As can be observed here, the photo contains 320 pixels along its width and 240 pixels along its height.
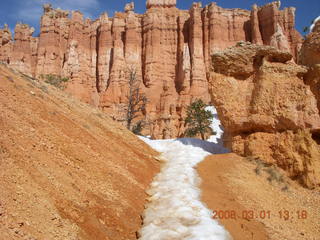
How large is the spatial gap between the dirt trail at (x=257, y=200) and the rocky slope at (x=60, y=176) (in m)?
1.87

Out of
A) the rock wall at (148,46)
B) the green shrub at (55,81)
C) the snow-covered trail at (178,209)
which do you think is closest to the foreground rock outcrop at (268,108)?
the snow-covered trail at (178,209)

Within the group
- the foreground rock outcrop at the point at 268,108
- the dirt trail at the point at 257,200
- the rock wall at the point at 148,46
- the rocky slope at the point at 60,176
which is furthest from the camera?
the rock wall at the point at 148,46

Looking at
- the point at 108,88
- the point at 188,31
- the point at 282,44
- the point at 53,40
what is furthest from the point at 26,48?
the point at 282,44

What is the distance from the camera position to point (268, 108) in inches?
428

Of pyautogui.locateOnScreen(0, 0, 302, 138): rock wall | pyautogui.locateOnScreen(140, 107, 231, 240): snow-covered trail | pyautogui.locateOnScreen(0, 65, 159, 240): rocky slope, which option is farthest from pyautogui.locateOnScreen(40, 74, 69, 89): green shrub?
pyautogui.locateOnScreen(140, 107, 231, 240): snow-covered trail

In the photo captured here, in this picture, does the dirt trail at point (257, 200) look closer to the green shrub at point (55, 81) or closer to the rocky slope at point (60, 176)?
the rocky slope at point (60, 176)

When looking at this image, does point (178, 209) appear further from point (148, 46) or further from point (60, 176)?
point (148, 46)

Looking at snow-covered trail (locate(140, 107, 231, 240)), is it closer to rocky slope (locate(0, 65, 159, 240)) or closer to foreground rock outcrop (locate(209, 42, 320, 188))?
rocky slope (locate(0, 65, 159, 240))

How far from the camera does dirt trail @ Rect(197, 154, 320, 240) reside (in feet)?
19.3

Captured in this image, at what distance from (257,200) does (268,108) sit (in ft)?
15.4

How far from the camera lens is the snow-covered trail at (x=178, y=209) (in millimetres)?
5035

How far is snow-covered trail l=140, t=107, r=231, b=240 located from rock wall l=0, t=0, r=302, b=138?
109 ft

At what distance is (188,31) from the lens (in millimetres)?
48594

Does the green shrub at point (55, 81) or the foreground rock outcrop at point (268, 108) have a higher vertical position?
the green shrub at point (55, 81)
